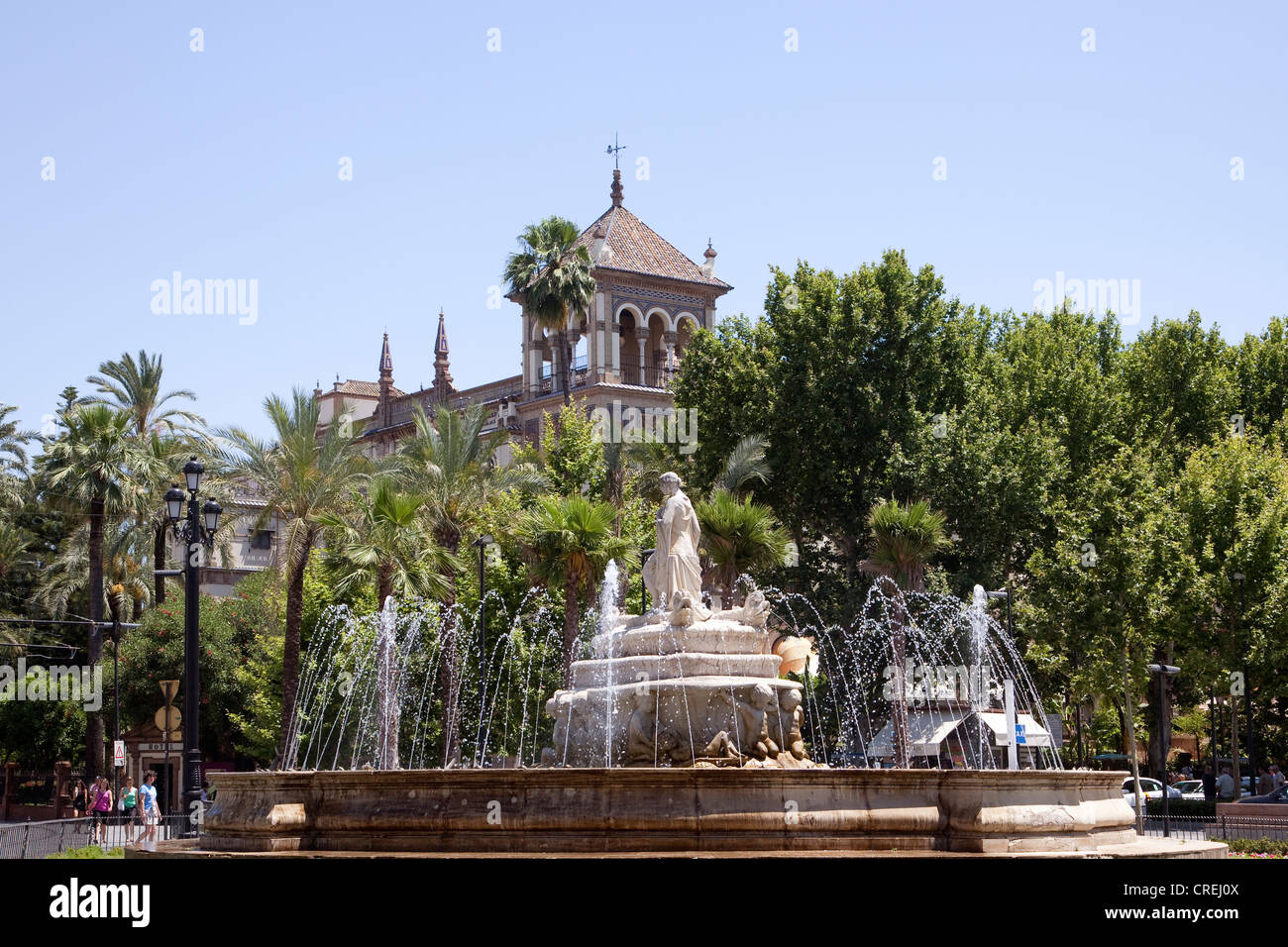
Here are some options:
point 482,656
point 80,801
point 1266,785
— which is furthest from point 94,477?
point 1266,785

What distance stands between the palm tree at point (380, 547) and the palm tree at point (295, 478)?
18.9 inches

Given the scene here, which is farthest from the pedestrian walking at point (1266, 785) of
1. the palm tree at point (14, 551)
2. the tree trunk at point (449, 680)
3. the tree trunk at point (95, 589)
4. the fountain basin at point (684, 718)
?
the palm tree at point (14, 551)

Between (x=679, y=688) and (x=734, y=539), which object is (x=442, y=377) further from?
(x=679, y=688)

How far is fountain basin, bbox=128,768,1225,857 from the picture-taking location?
11055 mm

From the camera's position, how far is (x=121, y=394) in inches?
1772

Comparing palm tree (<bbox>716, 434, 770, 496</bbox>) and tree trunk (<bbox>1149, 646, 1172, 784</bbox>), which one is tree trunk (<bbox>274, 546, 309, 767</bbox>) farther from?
tree trunk (<bbox>1149, 646, 1172, 784</bbox>)

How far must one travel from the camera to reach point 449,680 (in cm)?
3209

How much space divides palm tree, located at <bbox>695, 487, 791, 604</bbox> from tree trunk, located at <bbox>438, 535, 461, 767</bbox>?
6116 millimetres

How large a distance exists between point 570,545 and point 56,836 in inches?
409

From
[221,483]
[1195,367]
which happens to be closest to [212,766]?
[221,483]

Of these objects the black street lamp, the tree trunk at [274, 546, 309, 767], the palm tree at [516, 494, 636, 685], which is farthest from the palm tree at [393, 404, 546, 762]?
the black street lamp
